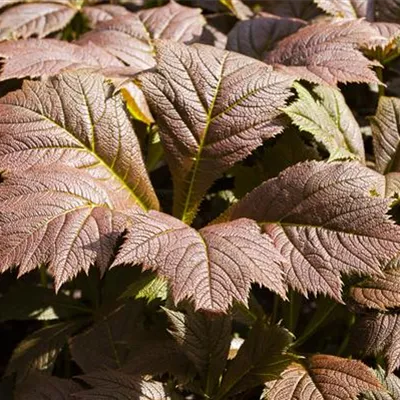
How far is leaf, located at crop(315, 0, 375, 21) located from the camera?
183cm

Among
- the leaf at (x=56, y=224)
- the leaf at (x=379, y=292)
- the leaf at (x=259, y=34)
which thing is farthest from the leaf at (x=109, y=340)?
the leaf at (x=259, y=34)

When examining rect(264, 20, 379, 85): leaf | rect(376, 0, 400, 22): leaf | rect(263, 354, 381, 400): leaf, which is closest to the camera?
rect(263, 354, 381, 400): leaf

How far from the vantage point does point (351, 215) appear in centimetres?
123

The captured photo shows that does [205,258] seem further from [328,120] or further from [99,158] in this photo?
[328,120]

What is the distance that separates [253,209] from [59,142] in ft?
1.29

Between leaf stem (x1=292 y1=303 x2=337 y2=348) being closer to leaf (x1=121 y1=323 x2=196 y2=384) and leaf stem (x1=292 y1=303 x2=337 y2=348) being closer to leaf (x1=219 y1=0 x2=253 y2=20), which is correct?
leaf (x1=121 y1=323 x2=196 y2=384)

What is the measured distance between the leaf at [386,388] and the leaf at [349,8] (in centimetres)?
91

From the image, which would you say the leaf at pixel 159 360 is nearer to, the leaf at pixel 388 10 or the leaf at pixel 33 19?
the leaf at pixel 33 19

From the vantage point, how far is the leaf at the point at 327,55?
149 centimetres

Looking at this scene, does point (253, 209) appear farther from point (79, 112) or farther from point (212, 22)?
point (212, 22)

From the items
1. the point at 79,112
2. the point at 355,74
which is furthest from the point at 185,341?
the point at 355,74

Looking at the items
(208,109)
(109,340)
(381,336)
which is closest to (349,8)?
(208,109)

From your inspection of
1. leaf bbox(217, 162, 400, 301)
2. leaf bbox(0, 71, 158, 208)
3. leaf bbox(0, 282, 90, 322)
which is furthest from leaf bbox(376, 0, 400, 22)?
leaf bbox(0, 282, 90, 322)

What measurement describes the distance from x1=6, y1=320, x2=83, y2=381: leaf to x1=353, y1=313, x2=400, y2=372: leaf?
617mm
